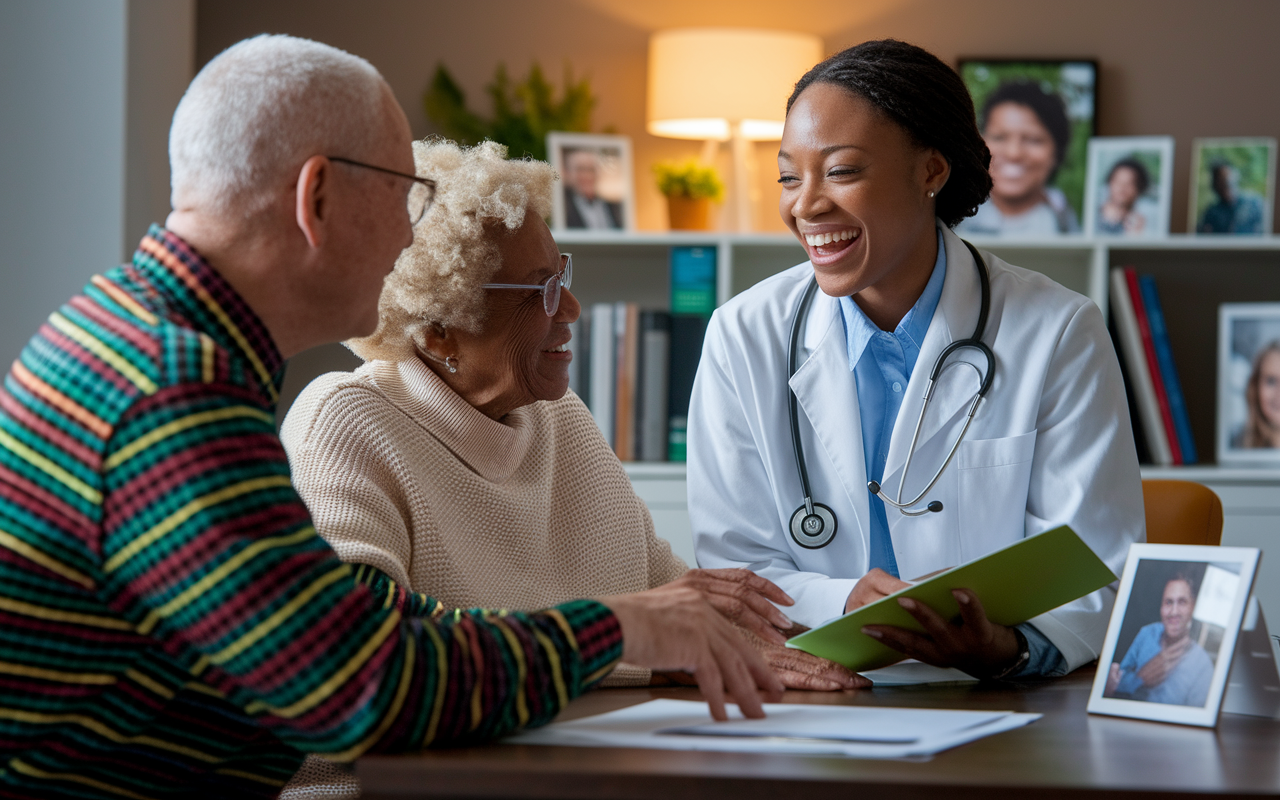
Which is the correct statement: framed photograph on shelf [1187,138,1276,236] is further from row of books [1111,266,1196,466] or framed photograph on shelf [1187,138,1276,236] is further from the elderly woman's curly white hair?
the elderly woman's curly white hair

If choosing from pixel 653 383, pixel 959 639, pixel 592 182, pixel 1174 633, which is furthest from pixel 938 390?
pixel 592 182

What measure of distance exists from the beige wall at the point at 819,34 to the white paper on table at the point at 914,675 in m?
2.21

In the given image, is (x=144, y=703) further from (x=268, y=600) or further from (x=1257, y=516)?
(x=1257, y=516)

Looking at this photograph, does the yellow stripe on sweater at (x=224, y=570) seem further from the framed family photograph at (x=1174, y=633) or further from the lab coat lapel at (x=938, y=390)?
the lab coat lapel at (x=938, y=390)

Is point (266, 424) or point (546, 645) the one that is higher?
point (266, 424)

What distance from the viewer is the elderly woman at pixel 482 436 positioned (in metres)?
1.24

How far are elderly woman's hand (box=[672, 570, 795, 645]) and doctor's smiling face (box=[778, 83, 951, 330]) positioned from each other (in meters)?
0.60

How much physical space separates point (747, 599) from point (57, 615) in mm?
641

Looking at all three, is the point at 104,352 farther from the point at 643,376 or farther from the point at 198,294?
the point at 643,376

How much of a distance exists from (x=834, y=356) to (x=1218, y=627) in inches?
30.7

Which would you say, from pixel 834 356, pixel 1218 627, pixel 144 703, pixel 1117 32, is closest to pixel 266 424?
pixel 144 703

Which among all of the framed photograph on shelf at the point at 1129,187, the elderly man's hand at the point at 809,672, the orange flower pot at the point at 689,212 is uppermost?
the framed photograph on shelf at the point at 1129,187

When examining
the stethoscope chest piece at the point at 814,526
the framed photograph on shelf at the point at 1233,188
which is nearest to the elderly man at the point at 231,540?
the stethoscope chest piece at the point at 814,526

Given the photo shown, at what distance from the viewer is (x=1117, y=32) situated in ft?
10.6
